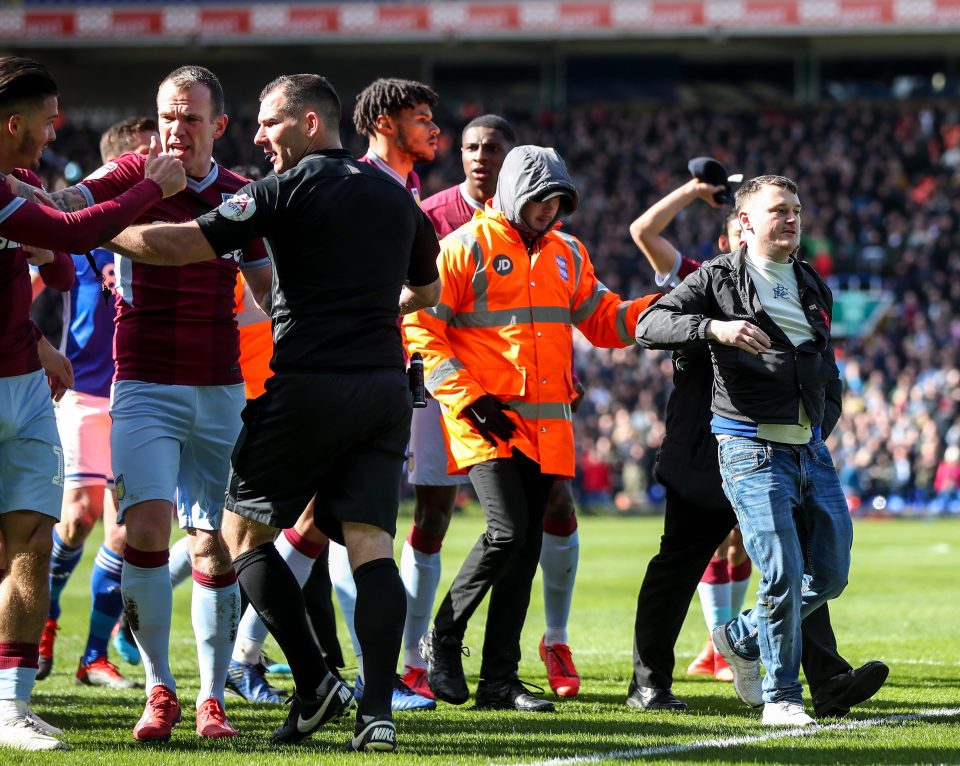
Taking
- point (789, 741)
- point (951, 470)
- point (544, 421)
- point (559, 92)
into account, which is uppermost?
point (559, 92)

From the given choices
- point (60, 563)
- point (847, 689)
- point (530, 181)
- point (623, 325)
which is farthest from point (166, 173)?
point (60, 563)

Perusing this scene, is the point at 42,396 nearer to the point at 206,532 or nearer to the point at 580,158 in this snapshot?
the point at 206,532

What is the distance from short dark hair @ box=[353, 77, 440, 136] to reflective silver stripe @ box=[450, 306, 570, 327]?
1.10 m

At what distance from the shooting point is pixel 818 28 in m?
40.1

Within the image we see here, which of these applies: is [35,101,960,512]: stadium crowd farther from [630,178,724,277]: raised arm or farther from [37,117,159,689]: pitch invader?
[630,178,724,277]: raised arm

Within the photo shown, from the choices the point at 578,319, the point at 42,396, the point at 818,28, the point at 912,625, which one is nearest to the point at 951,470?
the point at 818,28

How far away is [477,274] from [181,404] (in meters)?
1.54

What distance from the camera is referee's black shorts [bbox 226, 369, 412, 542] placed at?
504 centimetres

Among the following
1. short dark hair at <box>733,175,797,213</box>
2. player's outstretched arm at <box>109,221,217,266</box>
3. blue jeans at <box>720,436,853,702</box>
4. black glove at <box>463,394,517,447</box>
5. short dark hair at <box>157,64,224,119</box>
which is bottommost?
blue jeans at <box>720,436,853,702</box>

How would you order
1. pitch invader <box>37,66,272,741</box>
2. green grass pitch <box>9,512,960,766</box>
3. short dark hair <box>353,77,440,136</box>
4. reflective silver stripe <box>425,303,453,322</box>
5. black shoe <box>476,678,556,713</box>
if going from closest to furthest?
green grass pitch <box>9,512,960,766</box>, pitch invader <box>37,66,272,741</box>, black shoe <box>476,678,556,713</box>, reflective silver stripe <box>425,303,453,322</box>, short dark hair <box>353,77,440,136</box>

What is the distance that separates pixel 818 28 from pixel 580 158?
7486mm

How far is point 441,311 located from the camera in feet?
21.1

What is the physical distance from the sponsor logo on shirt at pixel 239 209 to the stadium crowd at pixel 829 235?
25393mm

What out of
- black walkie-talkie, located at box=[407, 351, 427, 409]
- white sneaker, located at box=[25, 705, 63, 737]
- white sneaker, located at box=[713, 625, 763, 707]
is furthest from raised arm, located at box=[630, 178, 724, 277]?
white sneaker, located at box=[25, 705, 63, 737]
